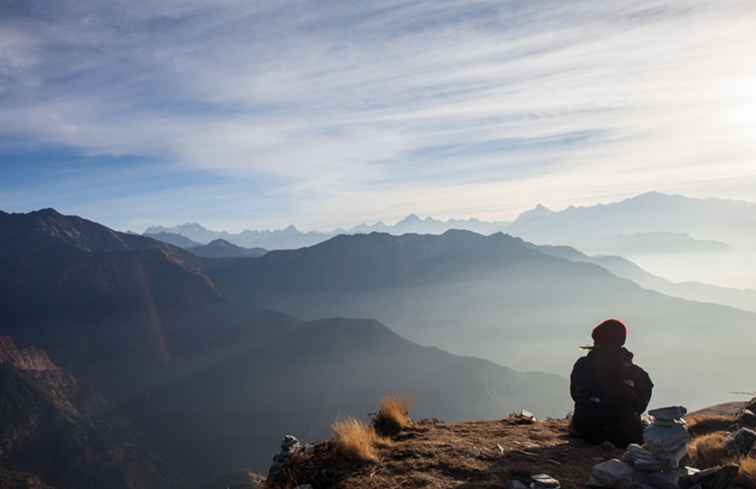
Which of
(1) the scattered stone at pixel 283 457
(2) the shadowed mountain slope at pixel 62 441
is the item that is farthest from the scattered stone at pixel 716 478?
(2) the shadowed mountain slope at pixel 62 441

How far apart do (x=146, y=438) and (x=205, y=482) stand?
46.9m

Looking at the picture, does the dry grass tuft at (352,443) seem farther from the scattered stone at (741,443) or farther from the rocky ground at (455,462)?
the scattered stone at (741,443)

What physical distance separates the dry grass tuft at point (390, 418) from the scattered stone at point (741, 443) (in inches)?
280

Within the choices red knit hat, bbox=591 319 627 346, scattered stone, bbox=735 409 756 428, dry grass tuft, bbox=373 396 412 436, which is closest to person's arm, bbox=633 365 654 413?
red knit hat, bbox=591 319 627 346

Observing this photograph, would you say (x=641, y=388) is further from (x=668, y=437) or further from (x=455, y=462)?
(x=455, y=462)

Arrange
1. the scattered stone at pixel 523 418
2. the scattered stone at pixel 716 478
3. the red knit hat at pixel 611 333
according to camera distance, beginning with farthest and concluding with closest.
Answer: the scattered stone at pixel 523 418, the red knit hat at pixel 611 333, the scattered stone at pixel 716 478

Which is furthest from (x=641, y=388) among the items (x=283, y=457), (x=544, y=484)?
(x=283, y=457)

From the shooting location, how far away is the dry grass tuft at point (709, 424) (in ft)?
42.3

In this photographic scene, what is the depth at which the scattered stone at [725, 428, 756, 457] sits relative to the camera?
30.6 ft

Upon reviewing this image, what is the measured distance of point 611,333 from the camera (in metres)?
10.9

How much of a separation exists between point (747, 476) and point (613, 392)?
321cm

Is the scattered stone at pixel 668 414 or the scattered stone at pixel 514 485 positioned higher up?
the scattered stone at pixel 668 414

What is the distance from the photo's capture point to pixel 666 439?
7883 millimetres

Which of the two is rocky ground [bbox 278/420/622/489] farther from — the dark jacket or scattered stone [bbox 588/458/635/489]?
scattered stone [bbox 588/458/635/489]
